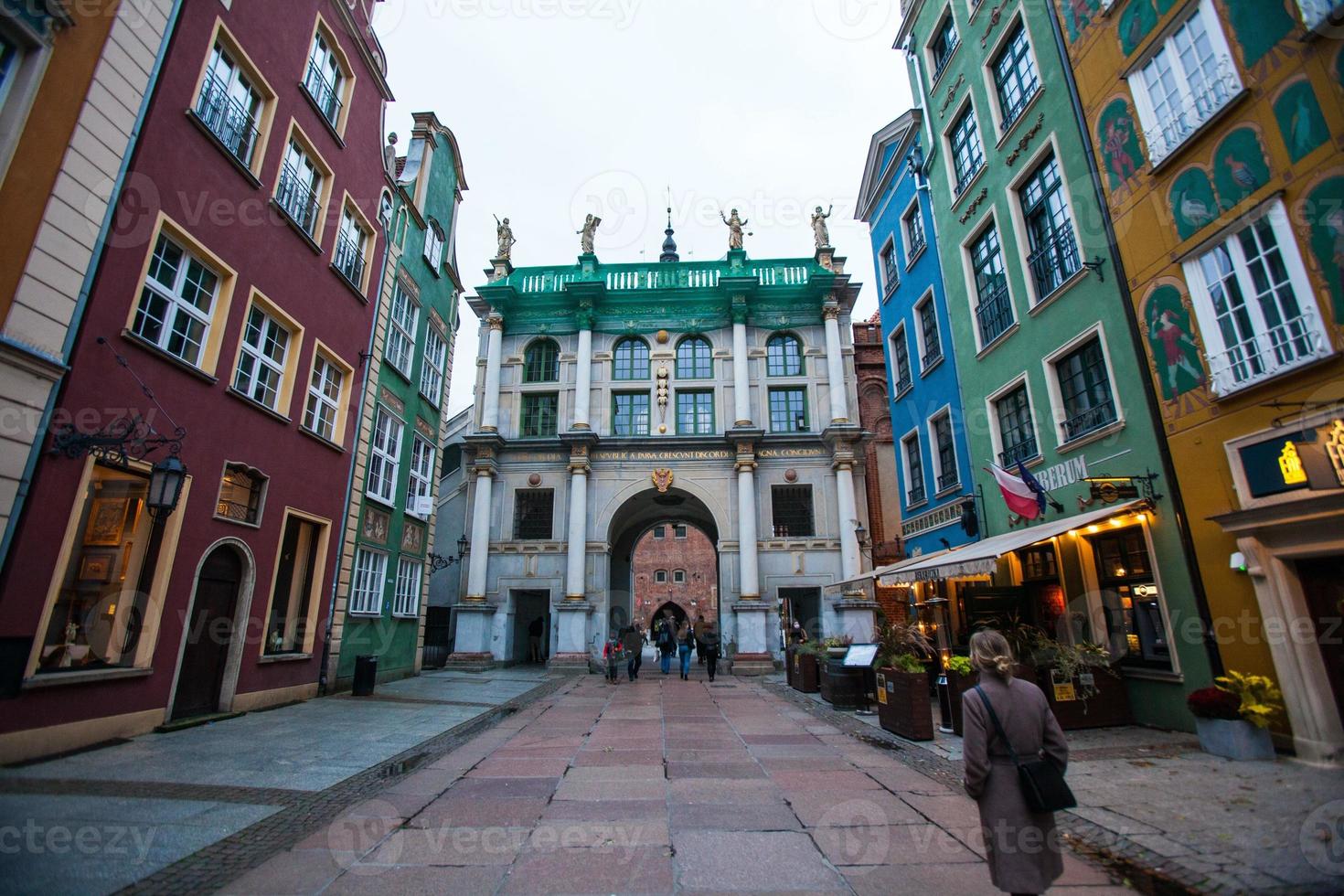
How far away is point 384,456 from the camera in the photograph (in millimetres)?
15836

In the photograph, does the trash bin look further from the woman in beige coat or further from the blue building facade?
the blue building facade

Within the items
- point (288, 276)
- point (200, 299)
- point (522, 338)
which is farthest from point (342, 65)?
point (522, 338)

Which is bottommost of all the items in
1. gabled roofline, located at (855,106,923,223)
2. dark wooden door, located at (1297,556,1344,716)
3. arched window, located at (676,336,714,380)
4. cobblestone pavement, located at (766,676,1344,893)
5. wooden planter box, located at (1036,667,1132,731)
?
cobblestone pavement, located at (766,676,1344,893)

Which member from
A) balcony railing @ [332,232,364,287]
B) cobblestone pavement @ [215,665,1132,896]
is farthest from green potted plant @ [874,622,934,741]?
balcony railing @ [332,232,364,287]

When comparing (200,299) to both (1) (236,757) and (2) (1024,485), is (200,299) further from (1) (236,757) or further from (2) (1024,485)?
(2) (1024,485)

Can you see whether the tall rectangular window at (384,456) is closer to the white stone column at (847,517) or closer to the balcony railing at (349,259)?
the balcony railing at (349,259)

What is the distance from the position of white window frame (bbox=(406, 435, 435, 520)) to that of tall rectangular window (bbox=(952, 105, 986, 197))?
1614 cm

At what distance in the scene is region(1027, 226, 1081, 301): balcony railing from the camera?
10.8 metres

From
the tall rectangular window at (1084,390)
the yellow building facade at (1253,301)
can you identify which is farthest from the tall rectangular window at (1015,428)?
the yellow building facade at (1253,301)

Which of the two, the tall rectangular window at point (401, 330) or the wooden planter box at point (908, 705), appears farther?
the tall rectangular window at point (401, 330)

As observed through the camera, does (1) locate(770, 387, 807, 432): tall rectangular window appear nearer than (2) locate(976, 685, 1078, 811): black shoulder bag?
No

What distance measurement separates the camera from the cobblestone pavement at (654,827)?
4027 mm

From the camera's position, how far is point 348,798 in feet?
18.8

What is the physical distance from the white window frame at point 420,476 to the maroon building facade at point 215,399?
11.9 ft
